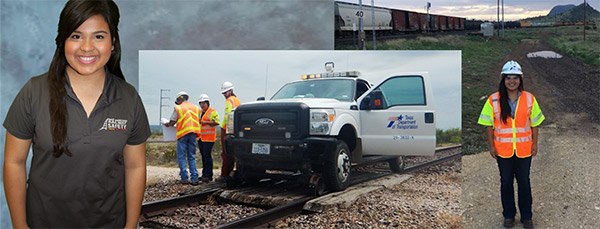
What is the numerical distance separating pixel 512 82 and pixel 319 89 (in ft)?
5.44

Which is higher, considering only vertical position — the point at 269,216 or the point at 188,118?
the point at 188,118

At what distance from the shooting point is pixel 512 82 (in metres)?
4.19

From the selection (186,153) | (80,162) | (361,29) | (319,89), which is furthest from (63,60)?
(361,29)

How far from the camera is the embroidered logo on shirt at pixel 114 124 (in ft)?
8.42

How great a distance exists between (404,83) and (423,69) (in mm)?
205

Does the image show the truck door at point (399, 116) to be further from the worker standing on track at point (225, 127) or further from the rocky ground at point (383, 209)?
the worker standing on track at point (225, 127)

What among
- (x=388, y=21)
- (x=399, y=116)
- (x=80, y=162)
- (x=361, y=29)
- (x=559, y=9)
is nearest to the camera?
(x=80, y=162)

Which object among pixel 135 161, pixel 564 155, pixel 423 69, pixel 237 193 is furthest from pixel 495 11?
pixel 135 161

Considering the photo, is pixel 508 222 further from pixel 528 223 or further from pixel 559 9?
pixel 559 9

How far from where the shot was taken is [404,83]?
13.7 ft

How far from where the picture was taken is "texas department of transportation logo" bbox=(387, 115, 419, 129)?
4.24 m

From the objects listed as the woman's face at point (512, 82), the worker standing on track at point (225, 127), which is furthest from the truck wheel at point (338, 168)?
the woman's face at point (512, 82)

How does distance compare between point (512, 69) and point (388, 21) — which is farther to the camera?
point (388, 21)

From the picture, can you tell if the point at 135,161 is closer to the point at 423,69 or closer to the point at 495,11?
the point at 423,69
